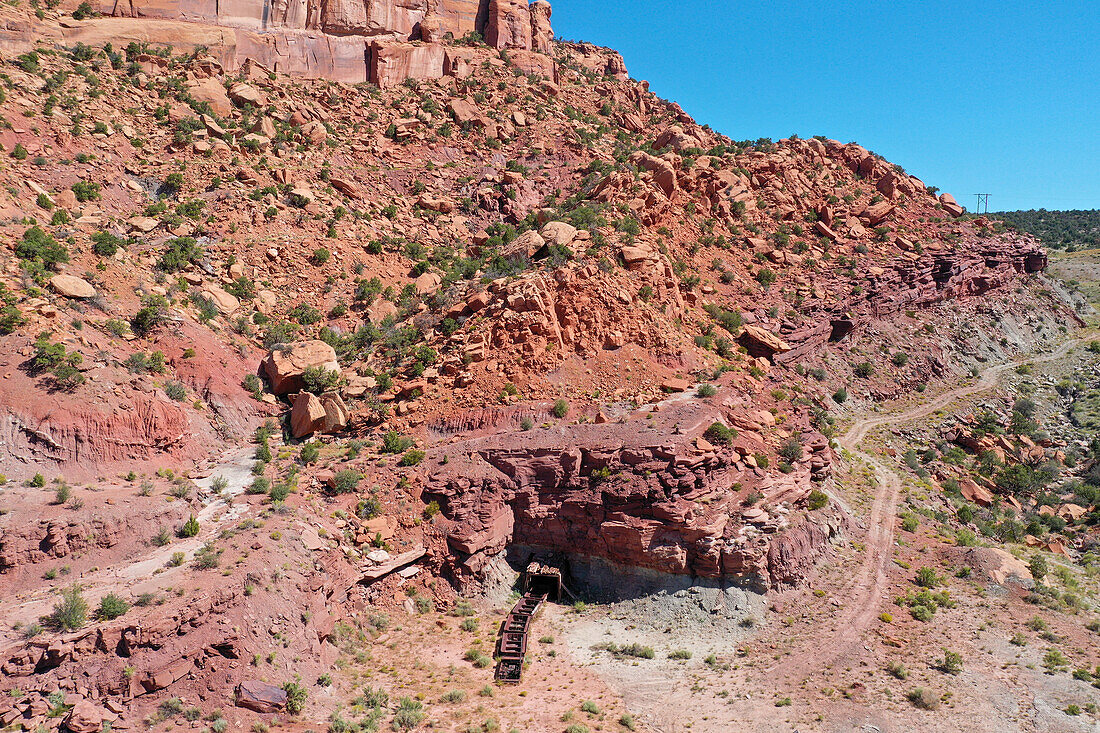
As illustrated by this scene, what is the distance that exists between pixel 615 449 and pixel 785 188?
34058mm

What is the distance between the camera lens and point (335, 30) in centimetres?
5066

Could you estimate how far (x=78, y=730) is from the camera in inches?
533

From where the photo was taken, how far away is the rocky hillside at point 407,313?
21.6 metres

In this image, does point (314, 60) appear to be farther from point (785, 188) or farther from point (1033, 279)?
point (1033, 279)

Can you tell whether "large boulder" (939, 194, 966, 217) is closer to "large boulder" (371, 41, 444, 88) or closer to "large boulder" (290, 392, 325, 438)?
"large boulder" (371, 41, 444, 88)

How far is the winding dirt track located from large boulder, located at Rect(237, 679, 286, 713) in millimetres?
15252

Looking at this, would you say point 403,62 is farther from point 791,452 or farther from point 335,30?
point 791,452

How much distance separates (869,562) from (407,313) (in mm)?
26173

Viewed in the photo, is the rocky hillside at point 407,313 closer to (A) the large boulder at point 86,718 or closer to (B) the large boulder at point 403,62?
(B) the large boulder at point 403,62

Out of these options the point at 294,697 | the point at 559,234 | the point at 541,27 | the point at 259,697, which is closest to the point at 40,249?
the point at 259,697

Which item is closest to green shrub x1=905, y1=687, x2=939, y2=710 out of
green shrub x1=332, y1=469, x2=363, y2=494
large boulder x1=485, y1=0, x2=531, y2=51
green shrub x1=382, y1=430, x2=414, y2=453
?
green shrub x1=382, y1=430, x2=414, y2=453

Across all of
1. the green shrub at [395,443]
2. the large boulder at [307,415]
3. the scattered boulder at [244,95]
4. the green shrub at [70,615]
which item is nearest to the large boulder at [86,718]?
the green shrub at [70,615]

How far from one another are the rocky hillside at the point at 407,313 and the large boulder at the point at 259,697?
81 cm

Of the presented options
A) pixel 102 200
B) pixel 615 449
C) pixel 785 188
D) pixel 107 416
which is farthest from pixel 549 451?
pixel 785 188
